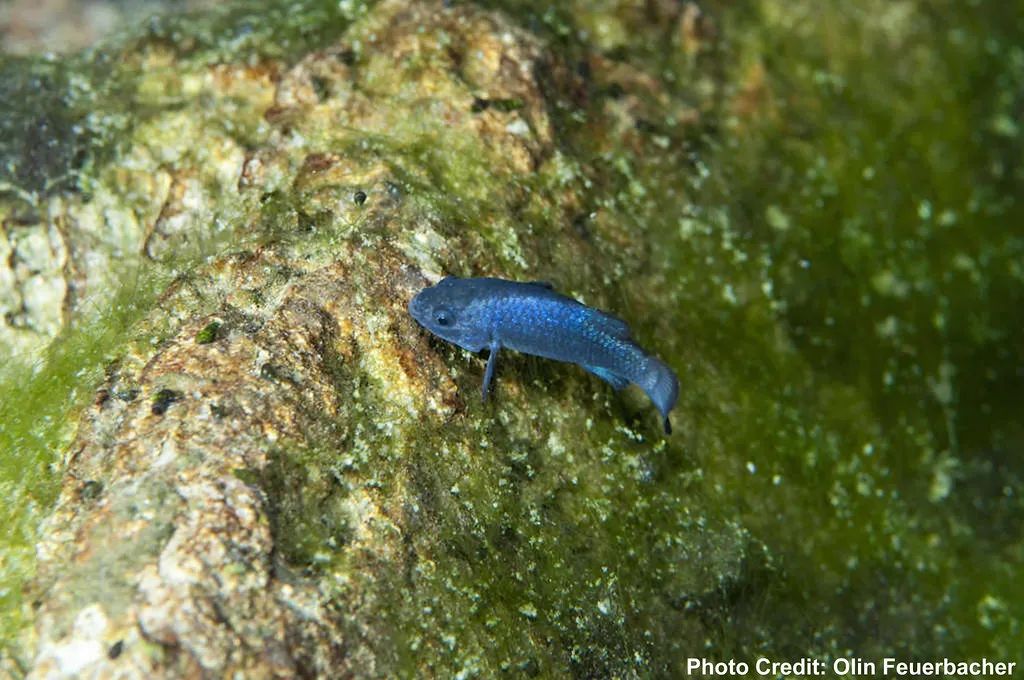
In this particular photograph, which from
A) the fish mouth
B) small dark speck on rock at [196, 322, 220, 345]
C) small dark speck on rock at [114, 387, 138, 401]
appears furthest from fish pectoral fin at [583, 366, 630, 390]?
small dark speck on rock at [114, 387, 138, 401]

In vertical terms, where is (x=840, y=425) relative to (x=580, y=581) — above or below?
below

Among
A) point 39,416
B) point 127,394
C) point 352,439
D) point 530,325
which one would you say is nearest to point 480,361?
point 530,325

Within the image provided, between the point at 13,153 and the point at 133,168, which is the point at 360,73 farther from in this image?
the point at 13,153

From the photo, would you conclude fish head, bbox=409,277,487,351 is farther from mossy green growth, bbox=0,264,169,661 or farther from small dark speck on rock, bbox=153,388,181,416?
mossy green growth, bbox=0,264,169,661

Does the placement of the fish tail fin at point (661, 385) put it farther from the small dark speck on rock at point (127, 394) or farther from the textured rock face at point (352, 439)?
the small dark speck on rock at point (127, 394)

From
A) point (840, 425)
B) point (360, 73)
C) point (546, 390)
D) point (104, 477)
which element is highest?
point (360, 73)

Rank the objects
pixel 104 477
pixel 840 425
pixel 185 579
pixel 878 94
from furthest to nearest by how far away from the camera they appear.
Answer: pixel 878 94
pixel 840 425
pixel 104 477
pixel 185 579

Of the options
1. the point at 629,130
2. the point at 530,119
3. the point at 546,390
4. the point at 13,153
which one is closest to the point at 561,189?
the point at 530,119
